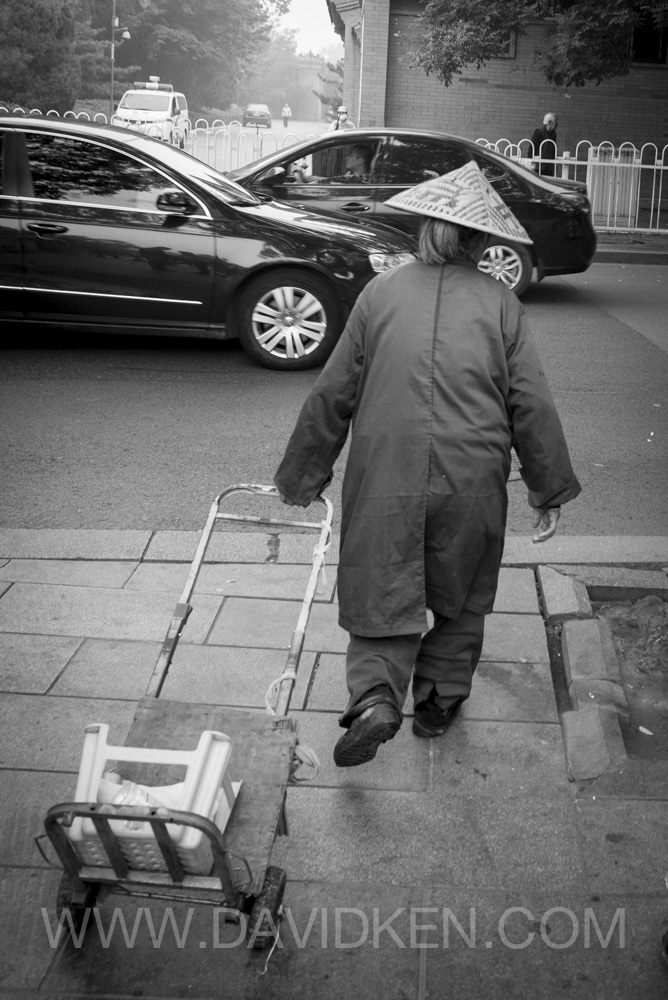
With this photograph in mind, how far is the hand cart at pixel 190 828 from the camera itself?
234 cm

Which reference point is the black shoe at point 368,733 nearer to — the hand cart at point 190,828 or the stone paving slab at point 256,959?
the hand cart at point 190,828

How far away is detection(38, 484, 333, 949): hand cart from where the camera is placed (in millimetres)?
2340

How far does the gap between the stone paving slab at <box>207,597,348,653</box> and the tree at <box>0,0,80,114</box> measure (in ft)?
123

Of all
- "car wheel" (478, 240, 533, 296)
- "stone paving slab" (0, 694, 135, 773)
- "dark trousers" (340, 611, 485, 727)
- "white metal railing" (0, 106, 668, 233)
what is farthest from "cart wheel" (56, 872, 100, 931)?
"white metal railing" (0, 106, 668, 233)

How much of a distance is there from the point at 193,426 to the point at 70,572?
2.24 metres

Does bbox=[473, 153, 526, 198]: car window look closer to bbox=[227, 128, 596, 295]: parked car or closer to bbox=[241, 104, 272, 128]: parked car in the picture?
bbox=[227, 128, 596, 295]: parked car

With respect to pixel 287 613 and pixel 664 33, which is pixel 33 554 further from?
pixel 664 33

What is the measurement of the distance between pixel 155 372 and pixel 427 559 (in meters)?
5.29

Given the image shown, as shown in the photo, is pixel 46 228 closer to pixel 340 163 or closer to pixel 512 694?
pixel 340 163

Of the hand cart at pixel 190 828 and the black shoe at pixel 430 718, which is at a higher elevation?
the hand cart at pixel 190 828

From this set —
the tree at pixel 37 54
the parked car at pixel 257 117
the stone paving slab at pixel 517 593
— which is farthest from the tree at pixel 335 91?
the stone paving slab at pixel 517 593

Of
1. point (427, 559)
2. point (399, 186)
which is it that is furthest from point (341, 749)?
point (399, 186)

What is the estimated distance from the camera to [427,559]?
3.23 metres

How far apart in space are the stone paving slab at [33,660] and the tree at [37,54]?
123ft
